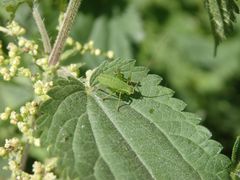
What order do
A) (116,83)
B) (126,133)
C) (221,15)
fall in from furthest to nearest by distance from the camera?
1. (221,15)
2. (116,83)
3. (126,133)

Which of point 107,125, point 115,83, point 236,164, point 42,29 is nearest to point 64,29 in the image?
point 42,29

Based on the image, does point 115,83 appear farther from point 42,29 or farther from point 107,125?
point 42,29

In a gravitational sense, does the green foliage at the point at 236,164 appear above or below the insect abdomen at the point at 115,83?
below

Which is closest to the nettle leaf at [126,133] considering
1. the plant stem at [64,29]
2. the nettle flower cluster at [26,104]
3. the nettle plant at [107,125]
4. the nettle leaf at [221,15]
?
the nettle plant at [107,125]

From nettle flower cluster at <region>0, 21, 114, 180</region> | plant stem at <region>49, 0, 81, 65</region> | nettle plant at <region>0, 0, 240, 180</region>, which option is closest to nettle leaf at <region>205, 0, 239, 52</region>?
nettle plant at <region>0, 0, 240, 180</region>

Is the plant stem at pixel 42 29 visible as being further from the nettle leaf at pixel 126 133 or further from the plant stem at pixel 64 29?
the nettle leaf at pixel 126 133

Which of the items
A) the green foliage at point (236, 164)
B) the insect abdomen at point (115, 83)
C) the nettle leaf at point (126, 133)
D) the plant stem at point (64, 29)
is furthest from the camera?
the plant stem at point (64, 29)

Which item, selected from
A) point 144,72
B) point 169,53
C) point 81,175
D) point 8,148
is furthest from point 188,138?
point 169,53
